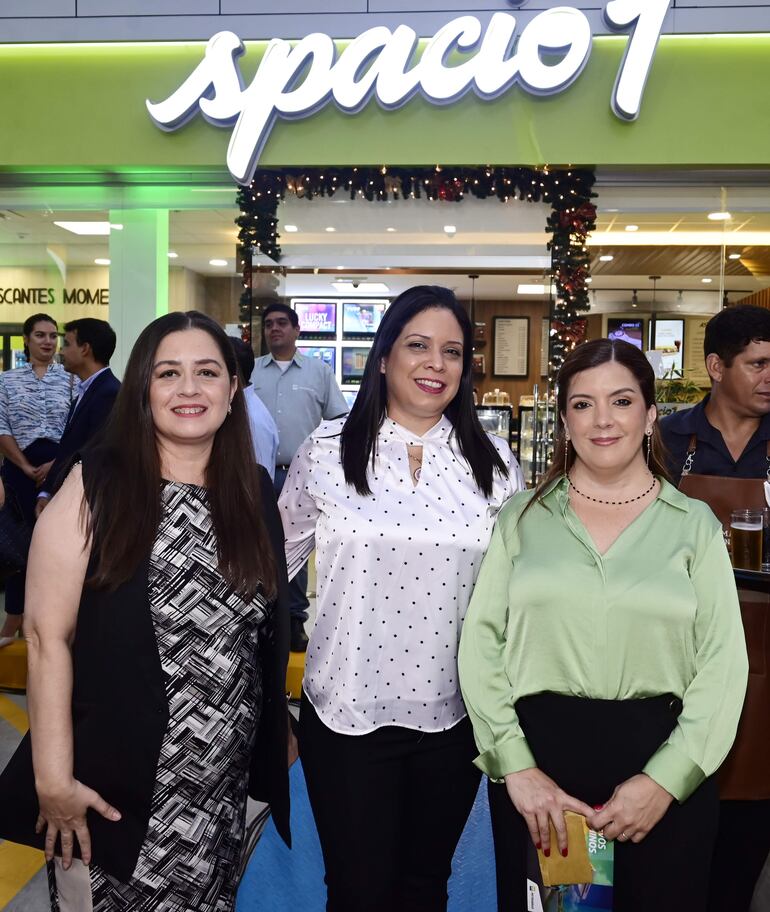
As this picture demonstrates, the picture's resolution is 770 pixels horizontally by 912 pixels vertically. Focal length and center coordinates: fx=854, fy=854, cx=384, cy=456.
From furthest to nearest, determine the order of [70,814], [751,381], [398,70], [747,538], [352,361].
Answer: [352,361]
[398,70]
[751,381]
[747,538]
[70,814]

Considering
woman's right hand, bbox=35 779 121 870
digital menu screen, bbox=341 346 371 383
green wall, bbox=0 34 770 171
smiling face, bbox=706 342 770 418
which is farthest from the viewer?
digital menu screen, bbox=341 346 371 383

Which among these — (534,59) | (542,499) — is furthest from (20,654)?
(534,59)

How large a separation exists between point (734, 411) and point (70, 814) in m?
1.98

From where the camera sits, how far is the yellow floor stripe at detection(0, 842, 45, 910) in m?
2.72

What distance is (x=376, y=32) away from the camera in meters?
5.38

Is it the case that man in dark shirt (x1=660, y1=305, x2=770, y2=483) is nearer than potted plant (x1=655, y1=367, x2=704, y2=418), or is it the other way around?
man in dark shirt (x1=660, y1=305, x2=770, y2=483)

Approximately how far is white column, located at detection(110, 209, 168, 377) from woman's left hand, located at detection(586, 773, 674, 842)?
534 centimetres

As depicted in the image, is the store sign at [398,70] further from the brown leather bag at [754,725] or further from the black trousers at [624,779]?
the black trousers at [624,779]

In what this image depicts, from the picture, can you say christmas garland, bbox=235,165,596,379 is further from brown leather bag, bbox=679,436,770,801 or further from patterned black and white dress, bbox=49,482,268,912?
patterned black and white dress, bbox=49,482,268,912

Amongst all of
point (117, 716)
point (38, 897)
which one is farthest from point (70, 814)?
point (38, 897)

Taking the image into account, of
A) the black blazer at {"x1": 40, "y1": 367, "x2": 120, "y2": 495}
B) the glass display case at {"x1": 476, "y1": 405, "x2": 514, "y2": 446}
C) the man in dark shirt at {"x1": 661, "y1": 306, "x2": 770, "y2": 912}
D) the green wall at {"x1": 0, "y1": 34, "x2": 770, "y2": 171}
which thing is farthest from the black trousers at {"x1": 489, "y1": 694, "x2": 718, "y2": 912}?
the green wall at {"x1": 0, "y1": 34, "x2": 770, "y2": 171}

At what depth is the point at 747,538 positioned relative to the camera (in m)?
2.21

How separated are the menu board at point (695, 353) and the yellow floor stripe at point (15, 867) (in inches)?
199

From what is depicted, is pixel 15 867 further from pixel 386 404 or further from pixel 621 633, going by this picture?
pixel 621 633
